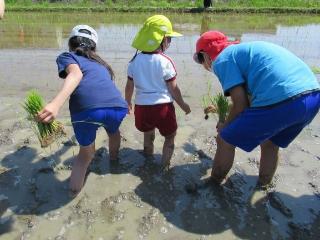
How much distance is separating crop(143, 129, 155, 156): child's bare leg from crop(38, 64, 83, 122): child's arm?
1.08 meters

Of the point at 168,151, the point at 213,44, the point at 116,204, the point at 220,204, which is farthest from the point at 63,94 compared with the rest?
the point at 220,204

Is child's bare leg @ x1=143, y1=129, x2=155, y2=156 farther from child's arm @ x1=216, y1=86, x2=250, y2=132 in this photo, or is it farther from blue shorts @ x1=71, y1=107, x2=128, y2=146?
child's arm @ x1=216, y1=86, x2=250, y2=132

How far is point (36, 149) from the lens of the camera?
3.83 metres

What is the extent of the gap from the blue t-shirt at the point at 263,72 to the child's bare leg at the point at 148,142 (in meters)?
1.14

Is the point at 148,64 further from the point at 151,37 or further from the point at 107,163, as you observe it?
the point at 107,163

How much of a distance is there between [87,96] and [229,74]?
1.07m

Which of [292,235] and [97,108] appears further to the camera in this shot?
[97,108]

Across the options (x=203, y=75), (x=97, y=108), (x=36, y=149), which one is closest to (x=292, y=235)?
(x=97, y=108)

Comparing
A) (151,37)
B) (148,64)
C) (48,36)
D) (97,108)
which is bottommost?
(48,36)

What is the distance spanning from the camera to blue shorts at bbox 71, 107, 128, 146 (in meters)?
2.97

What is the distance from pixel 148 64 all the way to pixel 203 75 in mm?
3215

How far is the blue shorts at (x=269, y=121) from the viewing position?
2.61 m

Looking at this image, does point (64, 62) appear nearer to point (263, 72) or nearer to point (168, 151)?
point (168, 151)

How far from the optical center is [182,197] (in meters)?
3.11
